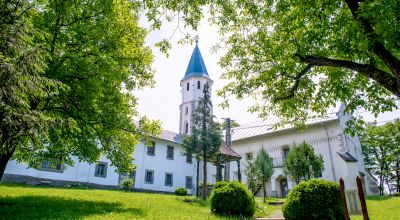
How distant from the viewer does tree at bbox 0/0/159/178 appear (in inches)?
270

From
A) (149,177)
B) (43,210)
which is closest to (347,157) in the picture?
(149,177)

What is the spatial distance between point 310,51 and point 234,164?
28.3 m

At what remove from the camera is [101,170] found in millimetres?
27734

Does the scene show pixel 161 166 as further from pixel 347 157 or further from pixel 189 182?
pixel 347 157

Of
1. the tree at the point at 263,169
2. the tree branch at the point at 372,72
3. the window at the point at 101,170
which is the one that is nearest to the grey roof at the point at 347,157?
the tree at the point at 263,169

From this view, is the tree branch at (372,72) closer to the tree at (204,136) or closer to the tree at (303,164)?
the tree at (204,136)

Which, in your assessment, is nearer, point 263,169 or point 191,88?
point 263,169

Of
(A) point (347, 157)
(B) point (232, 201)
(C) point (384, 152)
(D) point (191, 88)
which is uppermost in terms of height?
(D) point (191, 88)

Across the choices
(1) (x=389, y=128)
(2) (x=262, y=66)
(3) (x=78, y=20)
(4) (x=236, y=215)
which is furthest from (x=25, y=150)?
(1) (x=389, y=128)

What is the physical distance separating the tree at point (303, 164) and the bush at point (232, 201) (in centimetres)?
959

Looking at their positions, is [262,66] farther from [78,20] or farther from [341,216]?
[78,20]

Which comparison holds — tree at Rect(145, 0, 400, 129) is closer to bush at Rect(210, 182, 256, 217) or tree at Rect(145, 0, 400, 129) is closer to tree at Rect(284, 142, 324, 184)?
bush at Rect(210, 182, 256, 217)

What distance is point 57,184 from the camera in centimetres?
2408

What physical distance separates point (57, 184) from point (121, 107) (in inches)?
597
